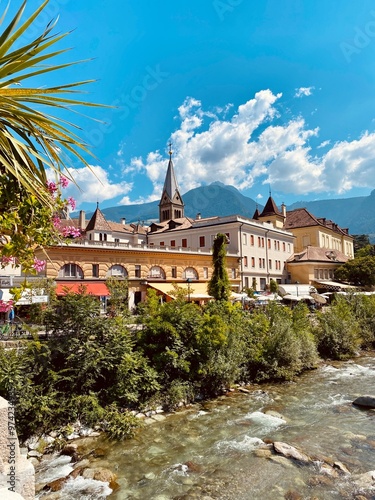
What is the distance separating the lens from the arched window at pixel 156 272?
106ft

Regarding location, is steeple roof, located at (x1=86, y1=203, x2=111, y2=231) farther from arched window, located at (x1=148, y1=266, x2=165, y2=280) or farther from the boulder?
the boulder

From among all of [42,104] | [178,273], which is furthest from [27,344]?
[178,273]

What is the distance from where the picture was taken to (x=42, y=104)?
3.51 metres

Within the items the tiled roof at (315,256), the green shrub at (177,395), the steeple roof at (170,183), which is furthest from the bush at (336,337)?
the steeple roof at (170,183)

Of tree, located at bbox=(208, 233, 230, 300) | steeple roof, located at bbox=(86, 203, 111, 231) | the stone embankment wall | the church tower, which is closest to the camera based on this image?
the stone embankment wall

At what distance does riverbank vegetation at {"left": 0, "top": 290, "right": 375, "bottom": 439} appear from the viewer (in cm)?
1069

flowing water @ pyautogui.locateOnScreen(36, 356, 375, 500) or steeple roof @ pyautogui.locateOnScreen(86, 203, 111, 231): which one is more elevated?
steeple roof @ pyautogui.locateOnScreen(86, 203, 111, 231)

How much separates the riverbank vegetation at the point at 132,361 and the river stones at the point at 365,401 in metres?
3.74

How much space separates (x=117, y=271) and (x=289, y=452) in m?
23.0

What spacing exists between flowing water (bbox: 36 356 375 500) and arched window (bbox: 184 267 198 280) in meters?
21.3

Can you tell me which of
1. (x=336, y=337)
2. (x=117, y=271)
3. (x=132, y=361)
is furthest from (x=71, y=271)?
(x=336, y=337)

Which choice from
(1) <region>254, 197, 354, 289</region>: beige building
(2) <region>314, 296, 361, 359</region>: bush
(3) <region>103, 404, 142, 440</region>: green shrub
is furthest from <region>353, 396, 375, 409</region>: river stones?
→ (1) <region>254, 197, 354, 289</region>: beige building

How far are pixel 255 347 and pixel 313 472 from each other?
882 cm

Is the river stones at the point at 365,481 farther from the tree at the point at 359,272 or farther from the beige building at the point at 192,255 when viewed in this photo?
the tree at the point at 359,272
